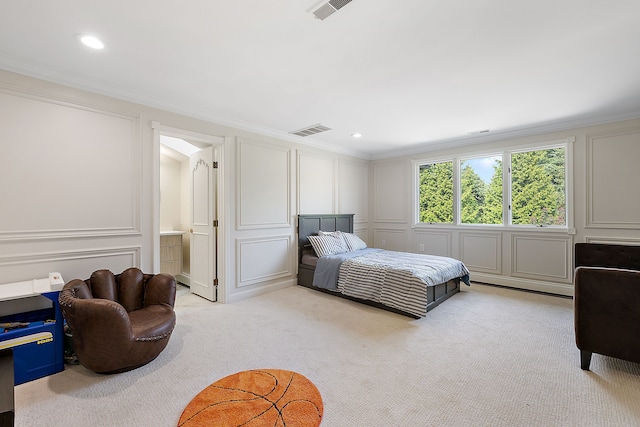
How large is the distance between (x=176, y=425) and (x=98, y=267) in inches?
78.0

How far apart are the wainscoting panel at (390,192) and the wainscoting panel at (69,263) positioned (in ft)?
15.3

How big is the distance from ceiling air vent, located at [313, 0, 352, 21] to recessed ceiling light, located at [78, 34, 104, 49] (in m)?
1.69

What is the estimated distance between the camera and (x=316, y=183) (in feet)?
17.3

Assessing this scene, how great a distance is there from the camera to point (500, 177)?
4887 mm

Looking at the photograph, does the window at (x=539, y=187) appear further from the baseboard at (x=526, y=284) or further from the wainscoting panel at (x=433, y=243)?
the wainscoting panel at (x=433, y=243)

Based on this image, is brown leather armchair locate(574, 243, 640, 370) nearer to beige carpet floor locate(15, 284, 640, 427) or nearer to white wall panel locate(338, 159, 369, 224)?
beige carpet floor locate(15, 284, 640, 427)

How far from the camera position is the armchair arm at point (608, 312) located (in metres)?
2.10

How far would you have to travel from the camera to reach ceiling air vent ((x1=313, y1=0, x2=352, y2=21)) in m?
1.77

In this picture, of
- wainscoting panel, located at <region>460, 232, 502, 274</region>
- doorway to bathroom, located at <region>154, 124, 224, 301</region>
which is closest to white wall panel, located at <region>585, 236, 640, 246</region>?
wainscoting panel, located at <region>460, 232, 502, 274</region>

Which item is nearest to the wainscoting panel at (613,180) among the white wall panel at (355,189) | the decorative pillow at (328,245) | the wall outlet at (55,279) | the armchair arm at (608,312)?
the armchair arm at (608,312)

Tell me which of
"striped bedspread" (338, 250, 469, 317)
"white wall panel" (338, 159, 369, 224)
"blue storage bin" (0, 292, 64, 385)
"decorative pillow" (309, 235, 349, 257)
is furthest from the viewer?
"white wall panel" (338, 159, 369, 224)

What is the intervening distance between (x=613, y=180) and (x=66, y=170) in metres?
6.47

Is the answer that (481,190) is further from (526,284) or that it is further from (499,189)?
(526,284)

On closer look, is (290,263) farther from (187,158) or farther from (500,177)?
(500,177)
